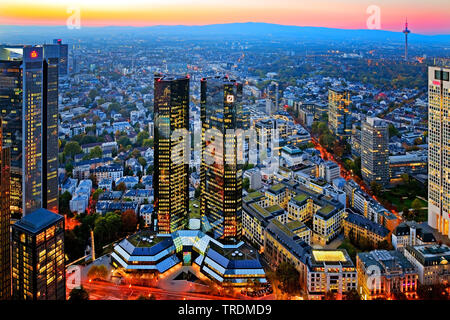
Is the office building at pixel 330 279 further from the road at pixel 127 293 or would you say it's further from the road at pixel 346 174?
the road at pixel 346 174

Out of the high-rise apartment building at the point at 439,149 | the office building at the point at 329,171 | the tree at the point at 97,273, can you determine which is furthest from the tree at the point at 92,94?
the high-rise apartment building at the point at 439,149

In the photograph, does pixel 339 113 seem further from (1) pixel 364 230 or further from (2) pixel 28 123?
(2) pixel 28 123

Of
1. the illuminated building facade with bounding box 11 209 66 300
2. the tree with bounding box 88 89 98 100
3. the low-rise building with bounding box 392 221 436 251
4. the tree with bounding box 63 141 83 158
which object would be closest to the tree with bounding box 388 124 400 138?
the low-rise building with bounding box 392 221 436 251

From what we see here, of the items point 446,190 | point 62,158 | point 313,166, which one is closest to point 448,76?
point 446,190

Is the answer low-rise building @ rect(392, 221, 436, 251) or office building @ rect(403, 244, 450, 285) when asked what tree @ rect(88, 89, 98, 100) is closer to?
low-rise building @ rect(392, 221, 436, 251)

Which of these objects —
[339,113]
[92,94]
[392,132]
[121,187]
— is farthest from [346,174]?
[92,94]
